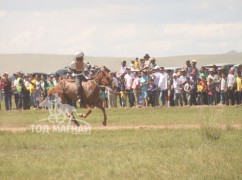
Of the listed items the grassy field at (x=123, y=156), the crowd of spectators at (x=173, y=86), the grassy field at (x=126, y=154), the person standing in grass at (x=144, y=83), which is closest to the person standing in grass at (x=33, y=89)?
the crowd of spectators at (x=173, y=86)

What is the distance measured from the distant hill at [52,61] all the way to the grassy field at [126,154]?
79871 millimetres

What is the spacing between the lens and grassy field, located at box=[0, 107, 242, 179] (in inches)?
472

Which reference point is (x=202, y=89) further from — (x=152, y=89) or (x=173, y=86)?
(x=152, y=89)

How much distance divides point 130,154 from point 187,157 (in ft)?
4.40

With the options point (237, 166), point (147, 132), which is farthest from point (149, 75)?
point (237, 166)

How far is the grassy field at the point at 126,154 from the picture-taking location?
1199 cm

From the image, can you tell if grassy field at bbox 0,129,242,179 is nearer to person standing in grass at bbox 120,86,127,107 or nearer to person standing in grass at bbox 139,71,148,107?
person standing in grass at bbox 139,71,148,107

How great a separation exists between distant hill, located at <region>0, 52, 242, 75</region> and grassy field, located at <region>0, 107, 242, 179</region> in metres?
79.9

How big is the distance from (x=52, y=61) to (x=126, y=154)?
100091 mm

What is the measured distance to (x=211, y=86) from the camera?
30.0 meters

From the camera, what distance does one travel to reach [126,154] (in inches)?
561

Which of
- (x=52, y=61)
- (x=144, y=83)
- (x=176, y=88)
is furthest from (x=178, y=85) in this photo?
(x=52, y=61)

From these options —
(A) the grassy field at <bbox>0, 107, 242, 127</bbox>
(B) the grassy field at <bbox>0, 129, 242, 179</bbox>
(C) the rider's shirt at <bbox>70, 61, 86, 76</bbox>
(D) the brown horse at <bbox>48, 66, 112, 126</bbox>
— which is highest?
(C) the rider's shirt at <bbox>70, 61, 86, 76</bbox>

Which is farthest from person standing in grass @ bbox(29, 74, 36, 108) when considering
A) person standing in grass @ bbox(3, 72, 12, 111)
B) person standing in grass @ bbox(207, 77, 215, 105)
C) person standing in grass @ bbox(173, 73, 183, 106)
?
person standing in grass @ bbox(207, 77, 215, 105)
